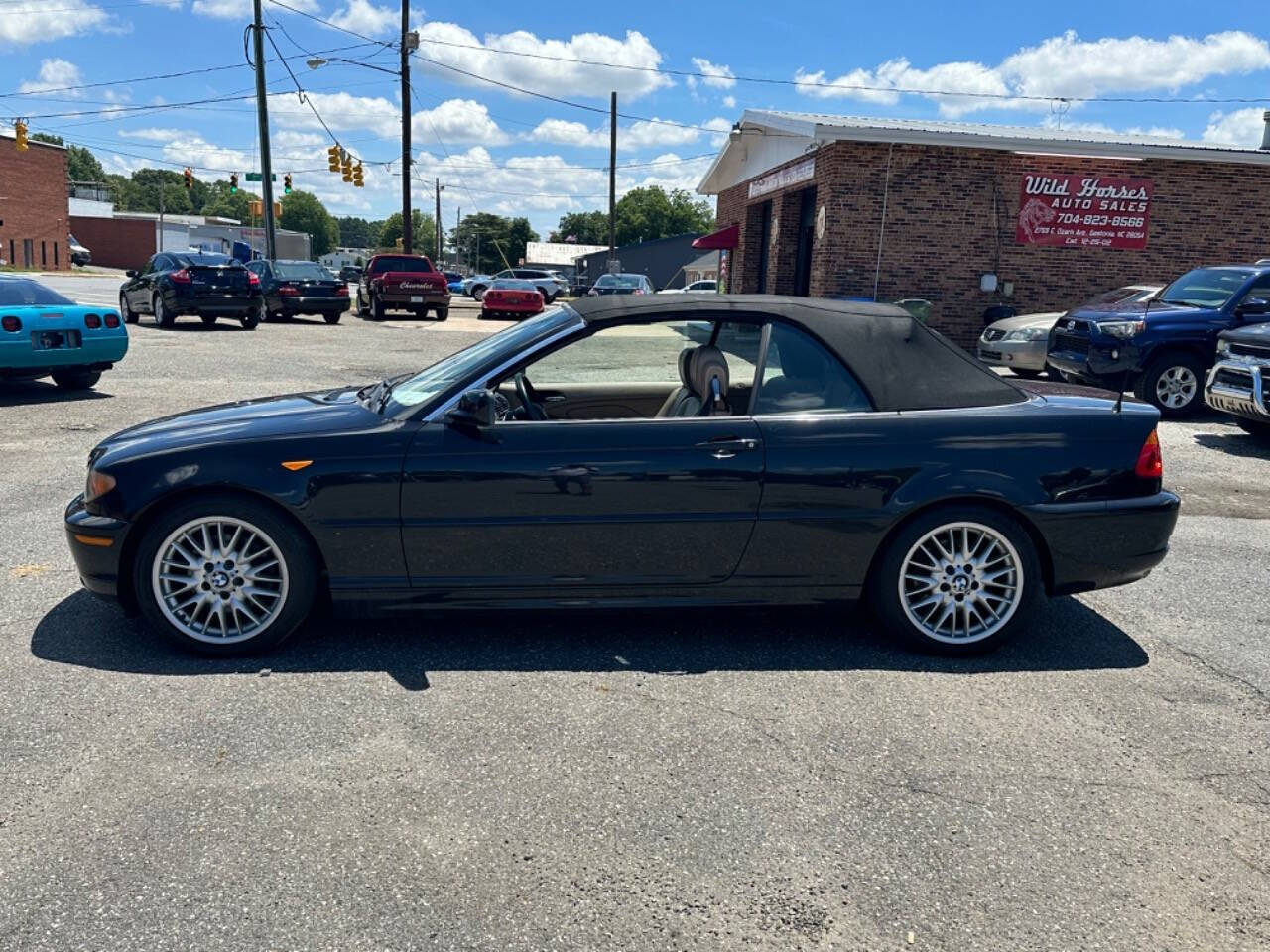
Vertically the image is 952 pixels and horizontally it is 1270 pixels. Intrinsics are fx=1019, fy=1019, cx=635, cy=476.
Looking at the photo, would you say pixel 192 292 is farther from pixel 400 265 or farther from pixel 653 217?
pixel 653 217

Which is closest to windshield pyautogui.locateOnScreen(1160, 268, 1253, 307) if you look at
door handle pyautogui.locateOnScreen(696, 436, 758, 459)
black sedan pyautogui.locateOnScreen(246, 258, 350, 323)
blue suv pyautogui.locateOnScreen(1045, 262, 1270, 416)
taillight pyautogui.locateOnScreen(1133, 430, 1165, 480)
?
blue suv pyautogui.locateOnScreen(1045, 262, 1270, 416)

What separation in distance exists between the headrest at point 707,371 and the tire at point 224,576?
1784 millimetres

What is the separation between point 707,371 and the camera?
4.48 m

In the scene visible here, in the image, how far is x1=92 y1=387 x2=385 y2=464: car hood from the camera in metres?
4.11

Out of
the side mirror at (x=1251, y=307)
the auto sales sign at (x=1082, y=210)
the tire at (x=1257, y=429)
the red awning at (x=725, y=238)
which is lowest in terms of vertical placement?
the tire at (x=1257, y=429)

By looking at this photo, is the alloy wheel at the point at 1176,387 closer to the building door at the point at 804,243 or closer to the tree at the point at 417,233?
the building door at the point at 804,243

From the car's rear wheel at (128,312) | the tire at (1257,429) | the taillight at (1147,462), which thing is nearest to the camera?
the taillight at (1147,462)

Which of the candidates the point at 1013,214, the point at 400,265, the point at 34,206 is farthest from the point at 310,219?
the point at 1013,214

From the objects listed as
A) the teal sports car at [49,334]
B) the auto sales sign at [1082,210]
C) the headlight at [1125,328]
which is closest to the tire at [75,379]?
the teal sports car at [49,334]

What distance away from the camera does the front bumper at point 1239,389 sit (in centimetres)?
914

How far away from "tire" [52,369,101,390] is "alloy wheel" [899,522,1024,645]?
33.1 ft

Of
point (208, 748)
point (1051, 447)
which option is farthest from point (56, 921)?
point (1051, 447)

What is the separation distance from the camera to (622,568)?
416 cm

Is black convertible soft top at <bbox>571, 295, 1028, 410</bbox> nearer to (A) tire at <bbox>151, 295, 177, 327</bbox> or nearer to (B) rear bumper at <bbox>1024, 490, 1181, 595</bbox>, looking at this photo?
(B) rear bumper at <bbox>1024, 490, 1181, 595</bbox>
